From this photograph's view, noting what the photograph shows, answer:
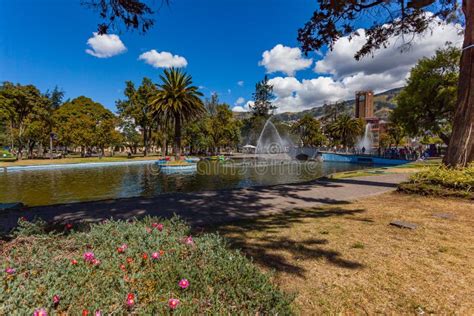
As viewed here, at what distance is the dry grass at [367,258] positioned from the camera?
2.40 meters

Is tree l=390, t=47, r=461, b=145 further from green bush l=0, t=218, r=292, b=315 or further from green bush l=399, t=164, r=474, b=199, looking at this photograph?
green bush l=0, t=218, r=292, b=315

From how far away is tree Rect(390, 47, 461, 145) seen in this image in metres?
20.8

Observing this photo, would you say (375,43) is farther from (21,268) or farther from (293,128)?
(293,128)

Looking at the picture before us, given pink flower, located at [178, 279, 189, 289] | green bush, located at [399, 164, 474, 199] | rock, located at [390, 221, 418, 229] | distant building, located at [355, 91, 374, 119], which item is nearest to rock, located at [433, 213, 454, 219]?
rock, located at [390, 221, 418, 229]

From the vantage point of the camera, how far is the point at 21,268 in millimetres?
2201

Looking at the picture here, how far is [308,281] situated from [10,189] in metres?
18.2

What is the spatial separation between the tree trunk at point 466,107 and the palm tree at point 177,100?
27584mm

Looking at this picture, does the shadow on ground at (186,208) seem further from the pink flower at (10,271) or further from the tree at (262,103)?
the tree at (262,103)

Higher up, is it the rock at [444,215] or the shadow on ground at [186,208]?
the rock at [444,215]

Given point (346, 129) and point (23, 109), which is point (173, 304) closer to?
point (23, 109)

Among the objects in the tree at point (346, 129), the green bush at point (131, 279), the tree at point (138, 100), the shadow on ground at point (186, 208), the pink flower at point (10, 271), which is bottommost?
the shadow on ground at point (186, 208)

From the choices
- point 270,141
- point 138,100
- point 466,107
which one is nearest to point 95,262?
point 466,107

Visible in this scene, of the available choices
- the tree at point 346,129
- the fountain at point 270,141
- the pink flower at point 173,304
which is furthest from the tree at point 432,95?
the fountain at point 270,141

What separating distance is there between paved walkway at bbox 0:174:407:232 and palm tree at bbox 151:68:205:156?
79.8ft
